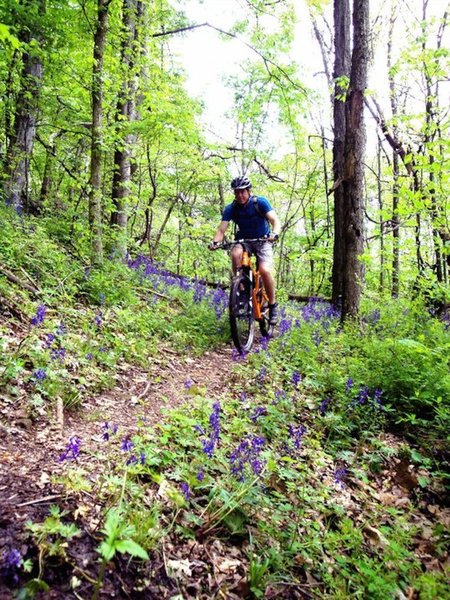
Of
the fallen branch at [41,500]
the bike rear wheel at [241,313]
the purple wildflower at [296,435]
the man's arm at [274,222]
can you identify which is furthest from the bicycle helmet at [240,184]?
the fallen branch at [41,500]

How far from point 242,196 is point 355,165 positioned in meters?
2.53

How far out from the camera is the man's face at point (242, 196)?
6766mm

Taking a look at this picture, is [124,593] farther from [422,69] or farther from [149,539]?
[422,69]

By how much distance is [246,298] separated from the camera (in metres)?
6.91

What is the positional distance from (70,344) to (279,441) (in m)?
2.57

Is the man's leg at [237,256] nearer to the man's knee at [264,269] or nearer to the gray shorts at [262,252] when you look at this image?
the gray shorts at [262,252]

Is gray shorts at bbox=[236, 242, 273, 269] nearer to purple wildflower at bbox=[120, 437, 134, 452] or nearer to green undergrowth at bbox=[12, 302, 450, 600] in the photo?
green undergrowth at bbox=[12, 302, 450, 600]

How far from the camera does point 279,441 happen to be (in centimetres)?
376

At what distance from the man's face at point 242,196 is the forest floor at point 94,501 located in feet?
12.5

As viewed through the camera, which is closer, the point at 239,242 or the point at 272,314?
the point at 239,242

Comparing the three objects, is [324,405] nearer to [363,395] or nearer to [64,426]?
[363,395]

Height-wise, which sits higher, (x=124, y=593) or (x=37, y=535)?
(x=37, y=535)

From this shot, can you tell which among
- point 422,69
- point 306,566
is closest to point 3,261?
point 306,566

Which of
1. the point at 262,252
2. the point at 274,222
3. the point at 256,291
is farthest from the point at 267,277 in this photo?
the point at 274,222
